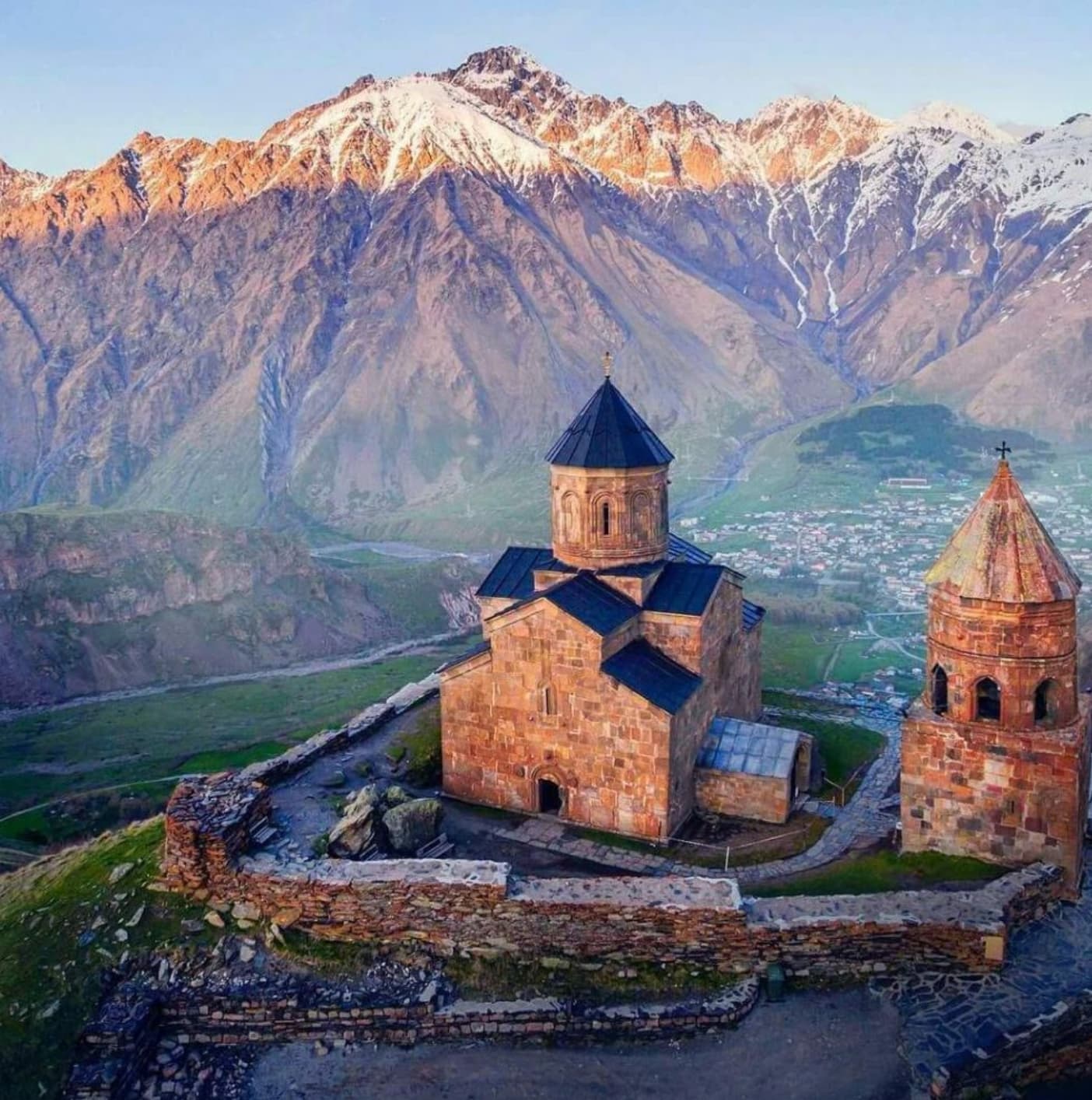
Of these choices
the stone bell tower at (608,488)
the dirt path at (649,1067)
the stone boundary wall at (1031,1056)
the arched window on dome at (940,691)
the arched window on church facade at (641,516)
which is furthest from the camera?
the arched window on church facade at (641,516)

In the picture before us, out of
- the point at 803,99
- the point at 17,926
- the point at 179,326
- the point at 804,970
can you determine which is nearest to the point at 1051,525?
the point at 804,970

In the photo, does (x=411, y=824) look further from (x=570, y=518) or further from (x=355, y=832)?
(x=570, y=518)

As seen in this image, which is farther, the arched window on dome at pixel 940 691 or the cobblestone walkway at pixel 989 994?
the arched window on dome at pixel 940 691

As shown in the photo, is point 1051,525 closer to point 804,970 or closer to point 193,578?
point 193,578

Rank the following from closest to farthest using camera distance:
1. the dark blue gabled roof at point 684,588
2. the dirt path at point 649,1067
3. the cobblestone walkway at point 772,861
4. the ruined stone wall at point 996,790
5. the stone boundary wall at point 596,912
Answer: the dirt path at point 649,1067 < the stone boundary wall at point 596,912 < the ruined stone wall at point 996,790 < the cobblestone walkway at point 772,861 < the dark blue gabled roof at point 684,588

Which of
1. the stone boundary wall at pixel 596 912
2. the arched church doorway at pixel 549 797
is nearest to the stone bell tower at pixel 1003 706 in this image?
the stone boundary wall at pixel 596 912

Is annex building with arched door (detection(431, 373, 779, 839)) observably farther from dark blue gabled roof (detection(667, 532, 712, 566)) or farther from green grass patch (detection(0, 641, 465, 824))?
green grass patch (detection(0, 641, 465, 824))

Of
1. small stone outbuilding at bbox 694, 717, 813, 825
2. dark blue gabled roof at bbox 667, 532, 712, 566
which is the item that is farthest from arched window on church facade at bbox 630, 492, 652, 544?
small stone outbuilding at bbox 694, 717, 813, 825

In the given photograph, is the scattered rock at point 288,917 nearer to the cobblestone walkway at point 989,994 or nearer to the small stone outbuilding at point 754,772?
the small stone outbuilding at point 754,772
